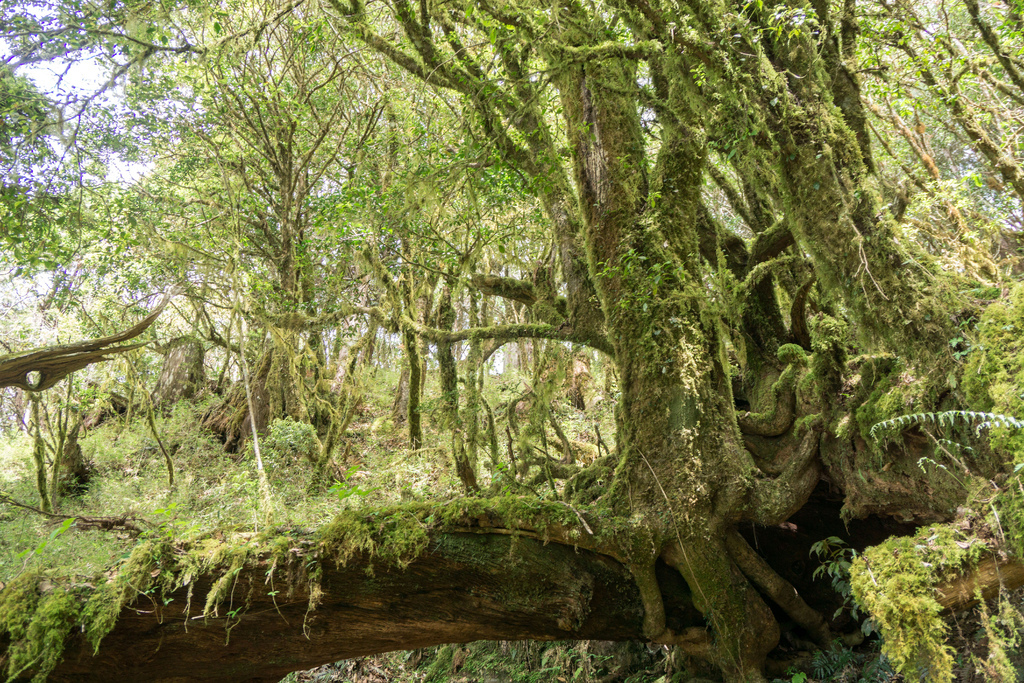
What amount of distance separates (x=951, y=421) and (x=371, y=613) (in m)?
3.59

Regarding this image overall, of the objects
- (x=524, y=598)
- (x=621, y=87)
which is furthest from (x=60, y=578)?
(x=621, y=87)

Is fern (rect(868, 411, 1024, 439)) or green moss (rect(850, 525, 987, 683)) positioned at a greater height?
fern (rect(868, 411, 1024, 439))

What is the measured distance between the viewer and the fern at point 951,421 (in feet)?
9.45

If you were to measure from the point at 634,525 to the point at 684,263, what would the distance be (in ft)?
6.54

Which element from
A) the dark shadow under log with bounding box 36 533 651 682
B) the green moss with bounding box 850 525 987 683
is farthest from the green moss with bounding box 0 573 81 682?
the green moss with bounding box 850 525 987 683

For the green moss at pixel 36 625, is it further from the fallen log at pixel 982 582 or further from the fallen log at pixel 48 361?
the fallen log at pixel 982 582

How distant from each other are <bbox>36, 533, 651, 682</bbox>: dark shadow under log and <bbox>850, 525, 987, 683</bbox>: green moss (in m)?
1.50

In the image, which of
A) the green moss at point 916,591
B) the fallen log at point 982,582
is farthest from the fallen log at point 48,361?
the fallen log at point 982,582

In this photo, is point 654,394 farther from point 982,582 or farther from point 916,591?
point 982,582

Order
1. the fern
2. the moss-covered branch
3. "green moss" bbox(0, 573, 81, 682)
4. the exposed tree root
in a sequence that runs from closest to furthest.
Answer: the fern < "green moss" bbox(0, 573, 81, 682) < the moss-covered branch < the exposed tree root

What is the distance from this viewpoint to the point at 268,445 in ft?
30.9

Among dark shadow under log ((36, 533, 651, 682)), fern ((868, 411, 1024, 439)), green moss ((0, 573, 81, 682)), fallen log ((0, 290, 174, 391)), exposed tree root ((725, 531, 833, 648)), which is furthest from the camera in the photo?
fallen log ((0, 290, 174, 391))

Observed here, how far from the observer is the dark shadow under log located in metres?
3.51

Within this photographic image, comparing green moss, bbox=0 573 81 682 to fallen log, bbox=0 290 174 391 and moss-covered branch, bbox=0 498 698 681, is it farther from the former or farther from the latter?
fallen log, bbox=0 290 174 391
